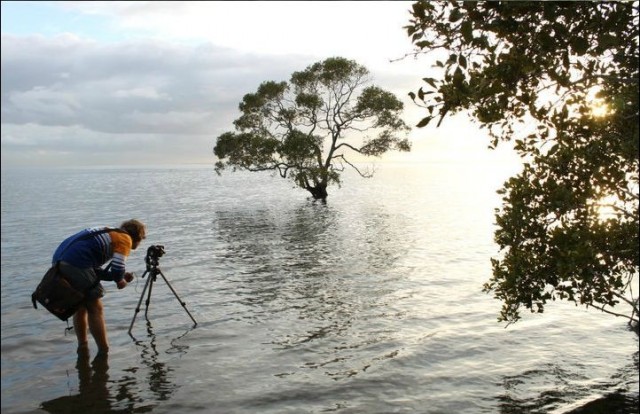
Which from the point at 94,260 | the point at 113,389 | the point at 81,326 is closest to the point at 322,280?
the point at 81,326

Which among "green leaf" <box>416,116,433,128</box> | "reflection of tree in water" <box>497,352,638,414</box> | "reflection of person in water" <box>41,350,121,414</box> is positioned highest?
"green leaf" <box>416,116,433,128</box>

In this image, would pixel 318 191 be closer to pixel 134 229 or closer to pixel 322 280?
pixel 322 280

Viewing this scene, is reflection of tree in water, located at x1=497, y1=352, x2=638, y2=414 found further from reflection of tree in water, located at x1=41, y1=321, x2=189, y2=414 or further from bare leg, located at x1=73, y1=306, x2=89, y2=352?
bare leg, located at x1=73, y1=306, x2=89, y2=352

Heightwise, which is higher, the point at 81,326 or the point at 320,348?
the point at 81,326

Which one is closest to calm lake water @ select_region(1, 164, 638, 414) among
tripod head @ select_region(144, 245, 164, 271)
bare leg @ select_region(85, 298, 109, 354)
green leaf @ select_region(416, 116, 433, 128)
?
bare leg @ select_region(85, 298, 109, 354)

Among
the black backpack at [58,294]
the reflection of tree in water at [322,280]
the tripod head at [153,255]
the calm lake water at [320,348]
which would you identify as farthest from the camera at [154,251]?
the reflection of tree in water at [322,280]

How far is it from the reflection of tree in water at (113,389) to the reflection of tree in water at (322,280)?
2.81 m

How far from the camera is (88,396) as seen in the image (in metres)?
9.06

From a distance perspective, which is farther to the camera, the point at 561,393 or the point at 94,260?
the point at 94,260

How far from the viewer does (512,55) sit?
7312 mm

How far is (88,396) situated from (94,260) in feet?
8.27

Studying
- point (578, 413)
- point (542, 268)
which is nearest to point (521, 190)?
point (542, 268)

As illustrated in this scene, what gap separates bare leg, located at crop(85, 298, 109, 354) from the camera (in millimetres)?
10273

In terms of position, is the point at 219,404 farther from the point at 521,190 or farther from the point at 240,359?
the point at 521,190
